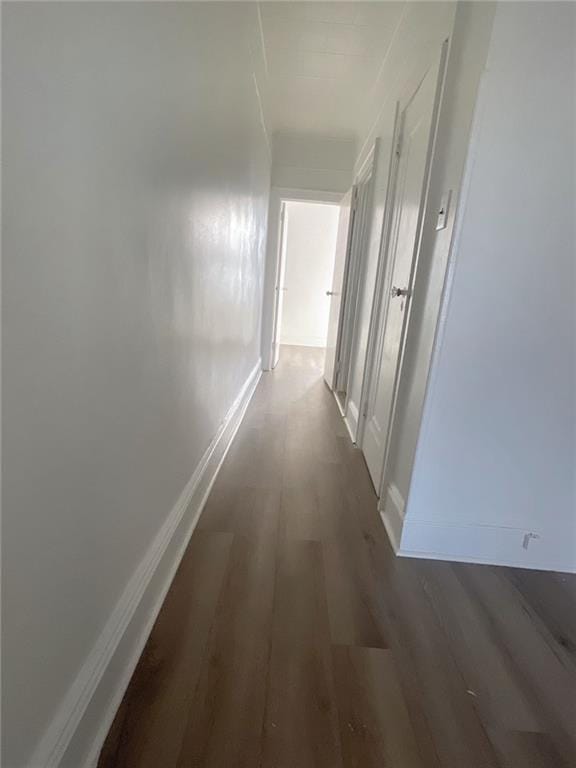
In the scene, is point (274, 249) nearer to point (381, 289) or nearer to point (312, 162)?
point (312, 162)

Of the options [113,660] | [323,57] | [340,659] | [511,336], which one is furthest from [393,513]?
[323,57]

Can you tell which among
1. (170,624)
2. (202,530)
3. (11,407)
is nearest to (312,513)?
(202,530)

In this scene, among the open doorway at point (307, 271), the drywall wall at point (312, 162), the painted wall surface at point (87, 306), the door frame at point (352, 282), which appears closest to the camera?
the painted wall surface at point (87, 306)

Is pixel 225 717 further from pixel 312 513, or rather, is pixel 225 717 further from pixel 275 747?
pixel 312 513

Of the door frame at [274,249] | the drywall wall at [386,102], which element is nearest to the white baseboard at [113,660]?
the drywall wall at [386,102]

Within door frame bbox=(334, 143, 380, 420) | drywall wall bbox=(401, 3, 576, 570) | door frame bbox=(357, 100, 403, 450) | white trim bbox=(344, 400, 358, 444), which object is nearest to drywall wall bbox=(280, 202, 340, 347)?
door frame bbox=(334, 143, 380, 420)

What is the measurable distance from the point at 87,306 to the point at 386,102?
2.65 meters

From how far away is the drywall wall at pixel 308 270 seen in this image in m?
5.93

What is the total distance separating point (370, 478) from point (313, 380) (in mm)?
2143

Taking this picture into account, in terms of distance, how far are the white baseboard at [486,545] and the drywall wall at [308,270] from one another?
4953 millimetres

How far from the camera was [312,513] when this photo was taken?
173cm

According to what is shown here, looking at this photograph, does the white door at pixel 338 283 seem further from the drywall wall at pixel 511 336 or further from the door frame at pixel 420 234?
the drywall wall at pixel 511 336

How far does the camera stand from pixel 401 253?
1.88m

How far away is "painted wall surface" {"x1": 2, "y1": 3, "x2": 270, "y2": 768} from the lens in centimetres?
55
